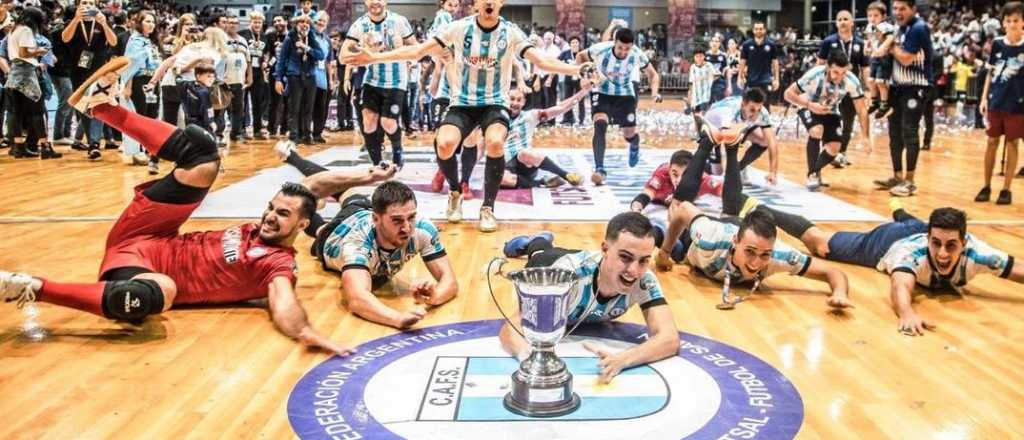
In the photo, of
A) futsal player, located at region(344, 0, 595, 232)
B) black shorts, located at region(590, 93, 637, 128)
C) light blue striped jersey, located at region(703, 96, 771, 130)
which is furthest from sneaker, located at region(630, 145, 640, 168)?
futsal player, located at region(344, 0, 595, 232)

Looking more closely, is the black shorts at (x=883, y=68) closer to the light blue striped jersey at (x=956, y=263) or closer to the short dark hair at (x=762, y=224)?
the light blue striped jersey at (x=956, y=263)

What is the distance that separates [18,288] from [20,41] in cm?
694

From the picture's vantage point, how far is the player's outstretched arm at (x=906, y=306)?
12.3 feet

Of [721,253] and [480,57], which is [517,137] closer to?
[480,57]

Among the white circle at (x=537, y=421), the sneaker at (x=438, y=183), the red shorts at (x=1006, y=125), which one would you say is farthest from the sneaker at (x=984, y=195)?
the white circle at (x=537, y=421)

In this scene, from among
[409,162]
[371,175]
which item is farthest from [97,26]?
[371,175]

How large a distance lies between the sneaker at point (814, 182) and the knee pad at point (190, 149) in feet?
17.8

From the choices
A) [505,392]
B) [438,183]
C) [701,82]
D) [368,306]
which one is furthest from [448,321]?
[701,82]

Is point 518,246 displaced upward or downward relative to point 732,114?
downward

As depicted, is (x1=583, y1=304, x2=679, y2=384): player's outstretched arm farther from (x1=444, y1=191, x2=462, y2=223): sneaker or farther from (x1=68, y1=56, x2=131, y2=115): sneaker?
(x1=444, y1=191, x2=462, y2=223): sneaker

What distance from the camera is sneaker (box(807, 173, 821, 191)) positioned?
7789 mm

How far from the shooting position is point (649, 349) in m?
3.22

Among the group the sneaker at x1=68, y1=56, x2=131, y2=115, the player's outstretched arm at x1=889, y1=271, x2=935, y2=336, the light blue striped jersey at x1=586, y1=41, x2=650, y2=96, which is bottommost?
the player's outstretched arm at x1=889, y1=271, x2=935, y2=336

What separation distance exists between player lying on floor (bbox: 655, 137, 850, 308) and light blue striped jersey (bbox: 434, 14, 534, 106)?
1651mm
